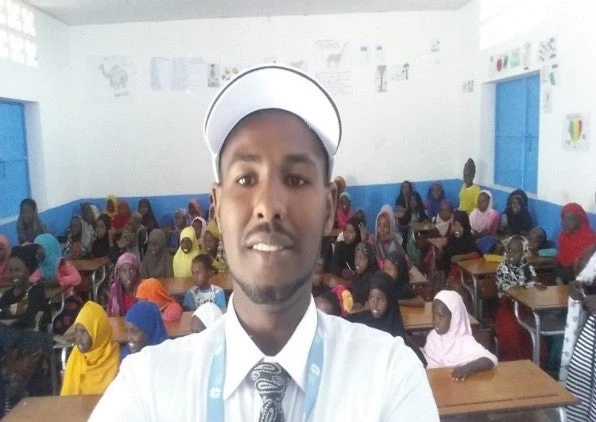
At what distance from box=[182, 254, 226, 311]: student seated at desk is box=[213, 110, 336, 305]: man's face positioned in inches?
126

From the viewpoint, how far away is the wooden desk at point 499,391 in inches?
87.7

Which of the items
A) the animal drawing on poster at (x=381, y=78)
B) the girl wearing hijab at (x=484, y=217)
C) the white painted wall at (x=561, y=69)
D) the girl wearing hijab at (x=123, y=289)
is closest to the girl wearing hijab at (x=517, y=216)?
the white painted wall at (x=561, y=69)

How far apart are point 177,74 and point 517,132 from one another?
4.18 metres

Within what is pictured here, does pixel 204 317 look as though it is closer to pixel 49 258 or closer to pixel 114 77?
pixel 49 258

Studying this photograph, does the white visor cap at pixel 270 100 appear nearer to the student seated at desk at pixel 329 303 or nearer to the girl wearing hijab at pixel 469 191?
the student seated at desk at pixel 329 303

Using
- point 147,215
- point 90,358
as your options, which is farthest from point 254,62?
point 90,358

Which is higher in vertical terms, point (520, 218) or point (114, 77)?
point (114, 77)

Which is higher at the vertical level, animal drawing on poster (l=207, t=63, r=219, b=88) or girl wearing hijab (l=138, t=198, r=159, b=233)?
animal drawing on poster (l=207, t=63, r=219, b=88)

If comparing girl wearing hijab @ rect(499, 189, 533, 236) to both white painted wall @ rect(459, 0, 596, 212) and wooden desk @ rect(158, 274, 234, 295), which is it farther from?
wooden desk @ rect(158, 274, 234, 295)

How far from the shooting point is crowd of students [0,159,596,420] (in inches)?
115

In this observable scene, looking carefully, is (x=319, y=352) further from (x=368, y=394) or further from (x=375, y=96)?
(x=375, y=96)

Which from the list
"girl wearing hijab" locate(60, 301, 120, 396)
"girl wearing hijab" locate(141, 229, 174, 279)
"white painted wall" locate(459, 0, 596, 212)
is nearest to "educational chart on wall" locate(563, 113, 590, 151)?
"white painted wall" locate(459, 0, 596, 212)

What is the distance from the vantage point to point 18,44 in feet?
18.9

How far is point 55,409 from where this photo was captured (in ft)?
7.71
